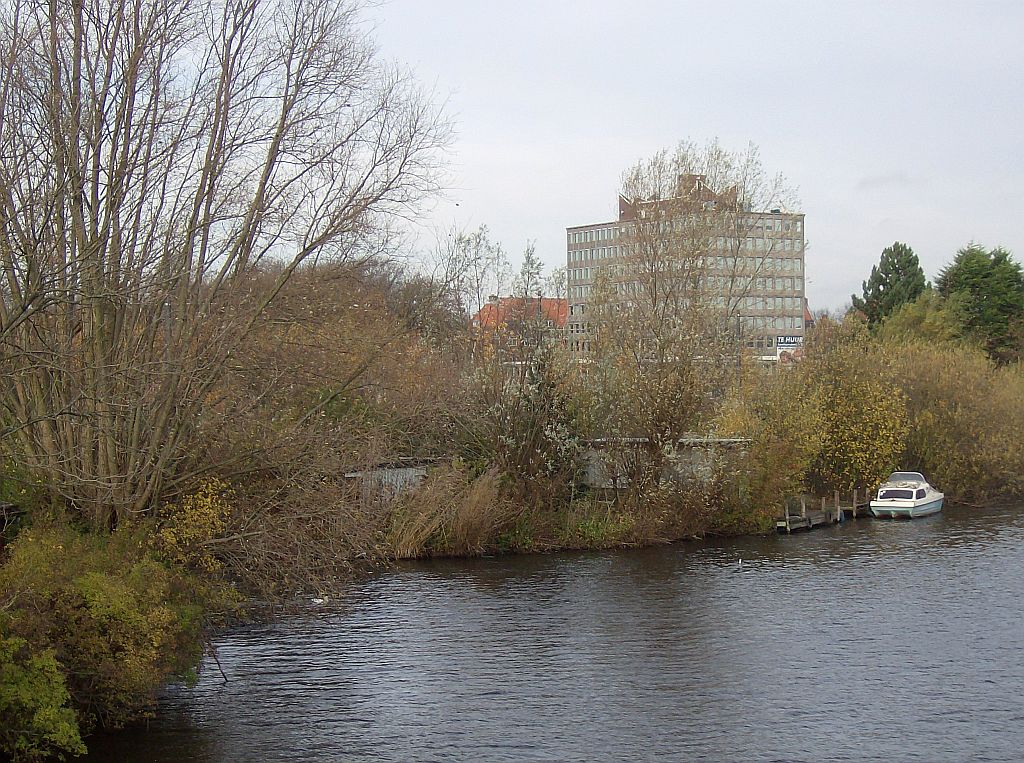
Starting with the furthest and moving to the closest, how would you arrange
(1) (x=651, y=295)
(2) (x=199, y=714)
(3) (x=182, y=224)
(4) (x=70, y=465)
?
(1) (x=651, y=295) → (3) (x=182, y=224) → (4) (x=70, y=465) → (2) (x=199, y=714)

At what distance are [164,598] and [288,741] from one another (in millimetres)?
2646

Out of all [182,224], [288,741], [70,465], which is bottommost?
[288,741]

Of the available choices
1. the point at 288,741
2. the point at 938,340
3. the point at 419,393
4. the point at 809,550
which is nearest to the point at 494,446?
the point at 419,393

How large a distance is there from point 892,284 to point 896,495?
34.8m

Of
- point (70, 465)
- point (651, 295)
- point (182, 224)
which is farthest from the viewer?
point (651, 295)

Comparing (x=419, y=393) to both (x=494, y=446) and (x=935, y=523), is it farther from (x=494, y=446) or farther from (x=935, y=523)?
(x=935, y=523)

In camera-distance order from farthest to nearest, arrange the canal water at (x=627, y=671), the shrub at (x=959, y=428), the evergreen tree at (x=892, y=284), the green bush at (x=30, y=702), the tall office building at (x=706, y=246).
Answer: the evergreen tree at (x=892, y=284)
the tall office building at (x=706, y=246)
the shrub at (x=959, y=428)
the canal water at (x=627, y=671)
the green bush at (x=30, y=702)

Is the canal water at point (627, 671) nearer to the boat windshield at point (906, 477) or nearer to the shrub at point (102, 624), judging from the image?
the shrub at point (102, 624)

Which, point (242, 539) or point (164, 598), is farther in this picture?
point (242, 539)

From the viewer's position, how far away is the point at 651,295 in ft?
161

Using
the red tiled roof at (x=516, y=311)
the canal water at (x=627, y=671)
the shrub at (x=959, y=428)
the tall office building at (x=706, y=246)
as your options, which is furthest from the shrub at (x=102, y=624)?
the shrub at (x=959, y=428)

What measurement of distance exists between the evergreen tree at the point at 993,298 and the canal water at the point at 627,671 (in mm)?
38564

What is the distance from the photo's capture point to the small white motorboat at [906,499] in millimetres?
42562

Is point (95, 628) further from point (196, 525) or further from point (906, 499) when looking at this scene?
point (906, 499)
